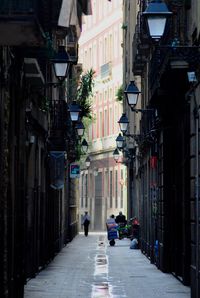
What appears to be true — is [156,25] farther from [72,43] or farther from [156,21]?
[72,43]

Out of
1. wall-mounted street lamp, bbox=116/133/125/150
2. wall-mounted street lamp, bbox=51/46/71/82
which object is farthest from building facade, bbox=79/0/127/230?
wall-mounted street lamp, bbox=51/46/71/82

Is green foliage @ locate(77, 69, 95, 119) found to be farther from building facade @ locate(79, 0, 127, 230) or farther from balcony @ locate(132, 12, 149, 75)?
building facade @ locate(79, 0, 127, 230)

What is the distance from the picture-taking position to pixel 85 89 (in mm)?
43688

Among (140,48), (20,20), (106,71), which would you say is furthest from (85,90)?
(106,71)

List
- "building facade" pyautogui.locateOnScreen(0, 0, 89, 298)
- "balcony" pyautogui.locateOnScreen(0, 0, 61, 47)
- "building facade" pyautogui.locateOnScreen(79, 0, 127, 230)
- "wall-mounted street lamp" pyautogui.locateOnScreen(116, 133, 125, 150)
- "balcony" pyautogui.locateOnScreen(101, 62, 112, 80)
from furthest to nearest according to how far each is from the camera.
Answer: "balcony" pyautogui.locateOnScreen(101, 62, 112, 80) → "building facade" pyautogui.locateOnScreen(79, 0, 127, 230) → "wall-mounted street lamp" pyautogui.locateOnScreen(116, 133, 125, 150) → "building facade" pyautogui.locateOnScreen(0, 0, 89, 298) → "balcony" pyautogui.locateOnScreen(0, 0, 61, 47)

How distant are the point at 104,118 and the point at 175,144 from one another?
56751 millimetres

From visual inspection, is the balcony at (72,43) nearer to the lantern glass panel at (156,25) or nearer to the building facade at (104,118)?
the building facade at (104,118)

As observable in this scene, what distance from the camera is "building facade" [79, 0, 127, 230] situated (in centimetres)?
7906

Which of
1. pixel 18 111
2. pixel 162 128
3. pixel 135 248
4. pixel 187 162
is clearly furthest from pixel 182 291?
pixel 135 248

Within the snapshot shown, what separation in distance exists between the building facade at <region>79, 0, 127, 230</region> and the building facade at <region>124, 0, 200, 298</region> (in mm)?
→ 42104

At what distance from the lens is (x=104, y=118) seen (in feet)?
278

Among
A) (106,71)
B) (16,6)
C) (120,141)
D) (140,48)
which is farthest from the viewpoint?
(106,71)

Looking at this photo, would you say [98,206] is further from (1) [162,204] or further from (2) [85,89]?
(1) [162,204]

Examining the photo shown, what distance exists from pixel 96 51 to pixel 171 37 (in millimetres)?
64271
